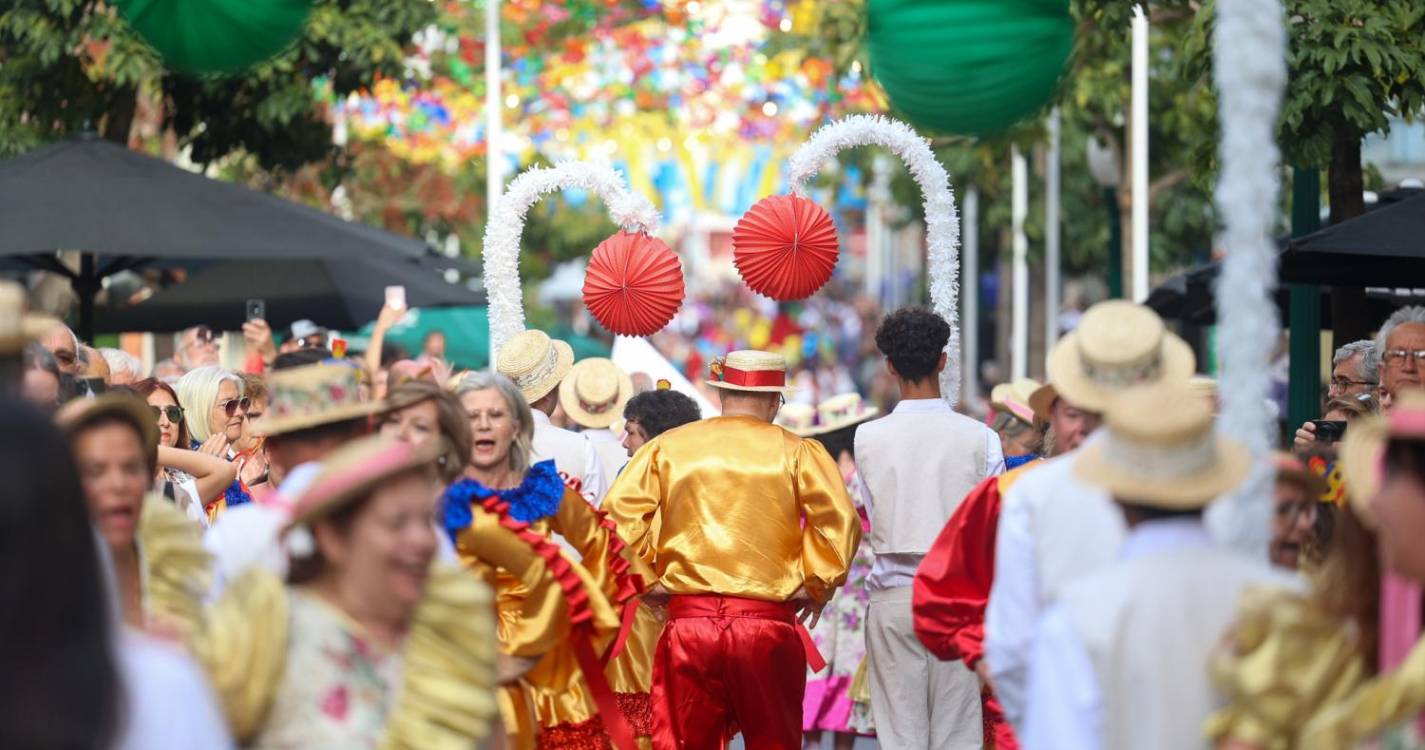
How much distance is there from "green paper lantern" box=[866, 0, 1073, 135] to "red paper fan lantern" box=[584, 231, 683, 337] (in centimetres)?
200

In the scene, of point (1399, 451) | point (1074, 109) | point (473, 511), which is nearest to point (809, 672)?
point (473, 511)

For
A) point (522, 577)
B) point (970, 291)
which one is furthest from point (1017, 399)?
point (970, 291)

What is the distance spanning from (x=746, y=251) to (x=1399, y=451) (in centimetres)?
612

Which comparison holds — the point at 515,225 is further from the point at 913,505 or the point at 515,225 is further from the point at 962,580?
the point at 962,580

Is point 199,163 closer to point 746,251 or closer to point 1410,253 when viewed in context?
point 746,251

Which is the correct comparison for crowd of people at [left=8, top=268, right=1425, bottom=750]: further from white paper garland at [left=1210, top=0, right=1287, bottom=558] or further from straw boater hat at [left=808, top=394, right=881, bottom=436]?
straw boater hat at [left=808, top=394, right=881, bottom=436]

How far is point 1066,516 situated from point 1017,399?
236 inches

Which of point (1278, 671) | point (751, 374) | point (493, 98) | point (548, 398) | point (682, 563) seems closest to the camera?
point (1278, 671)

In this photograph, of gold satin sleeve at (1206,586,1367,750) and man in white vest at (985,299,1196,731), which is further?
man in white vest at (985,299,1196,731)

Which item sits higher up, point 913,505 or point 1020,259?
point 1020,259

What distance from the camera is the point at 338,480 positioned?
14.1 ft

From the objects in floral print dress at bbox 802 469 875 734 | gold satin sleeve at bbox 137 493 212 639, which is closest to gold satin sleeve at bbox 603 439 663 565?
floral print dress at bbox 802 469 875 734

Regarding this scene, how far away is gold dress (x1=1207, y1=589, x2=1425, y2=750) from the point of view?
3934mm

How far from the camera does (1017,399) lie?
1148cm
